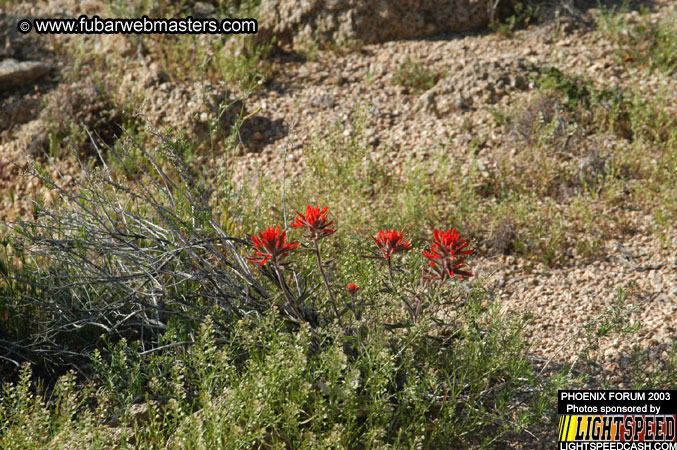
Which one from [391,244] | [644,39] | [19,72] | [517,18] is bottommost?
[391,244]

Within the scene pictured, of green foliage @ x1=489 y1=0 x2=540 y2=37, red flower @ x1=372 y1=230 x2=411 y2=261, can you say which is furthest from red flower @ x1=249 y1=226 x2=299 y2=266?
green foliage @ x1=489 y1=0 x2=540 y2=37

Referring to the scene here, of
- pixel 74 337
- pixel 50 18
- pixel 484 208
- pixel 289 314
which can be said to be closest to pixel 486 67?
pixel 484 208

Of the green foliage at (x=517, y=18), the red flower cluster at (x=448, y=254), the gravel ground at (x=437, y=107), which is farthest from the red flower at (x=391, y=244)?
the green foliage at (x=517, y=18)

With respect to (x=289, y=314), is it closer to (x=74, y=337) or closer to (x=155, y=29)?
(x=74, y=337)

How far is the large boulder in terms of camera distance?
6082mm

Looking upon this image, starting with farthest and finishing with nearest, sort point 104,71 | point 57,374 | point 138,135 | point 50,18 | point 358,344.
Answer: point 50,18 < point 104,71 < point 138,135 < point 57,374 < point 358,344

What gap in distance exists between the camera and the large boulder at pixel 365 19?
20.0 feet

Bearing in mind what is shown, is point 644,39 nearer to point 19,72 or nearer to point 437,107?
point 437,107

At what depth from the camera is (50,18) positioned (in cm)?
640

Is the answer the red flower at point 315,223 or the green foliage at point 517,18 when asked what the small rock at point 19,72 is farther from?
the red flower at point 315,223

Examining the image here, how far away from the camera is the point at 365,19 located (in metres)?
6.08

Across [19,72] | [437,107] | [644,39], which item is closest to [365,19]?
[437,107]

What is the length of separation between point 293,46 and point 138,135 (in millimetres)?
1837

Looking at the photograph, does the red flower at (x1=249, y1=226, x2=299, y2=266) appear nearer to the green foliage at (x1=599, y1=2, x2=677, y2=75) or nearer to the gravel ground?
the gravel ground
